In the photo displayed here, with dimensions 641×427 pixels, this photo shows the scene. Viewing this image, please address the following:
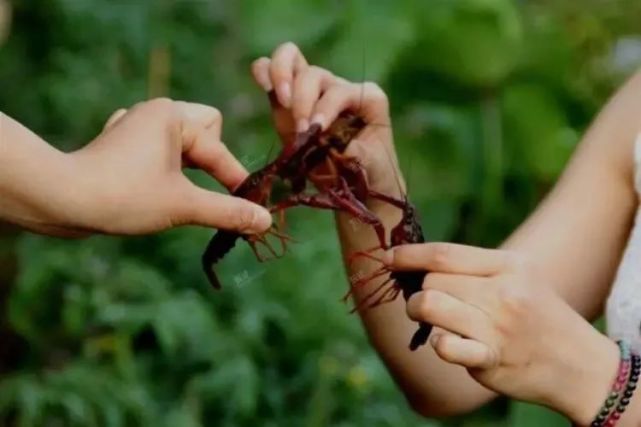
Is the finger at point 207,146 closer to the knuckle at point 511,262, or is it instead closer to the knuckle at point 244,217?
the knuckle at point 244,217

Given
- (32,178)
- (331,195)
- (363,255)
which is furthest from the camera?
(363,255)

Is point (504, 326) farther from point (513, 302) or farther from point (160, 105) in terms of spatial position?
point (160, 105)

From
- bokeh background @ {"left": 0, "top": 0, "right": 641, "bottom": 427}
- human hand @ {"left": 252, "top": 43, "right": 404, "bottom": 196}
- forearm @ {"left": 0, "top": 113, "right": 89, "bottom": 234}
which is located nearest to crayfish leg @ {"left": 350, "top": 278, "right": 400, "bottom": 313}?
human hand @ {"left": 252, "top": 43, "right": 404, "bottom": 196}

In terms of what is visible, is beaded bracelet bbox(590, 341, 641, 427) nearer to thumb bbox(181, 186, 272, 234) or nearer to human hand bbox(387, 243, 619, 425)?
human hand bbox(387, 243, 619, 425)

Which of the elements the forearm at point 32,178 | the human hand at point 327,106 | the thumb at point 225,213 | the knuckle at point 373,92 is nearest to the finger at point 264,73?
the human hand at point 327,106

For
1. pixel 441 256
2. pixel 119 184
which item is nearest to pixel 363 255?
pixel 441 256

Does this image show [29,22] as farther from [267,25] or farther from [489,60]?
[489,60]
